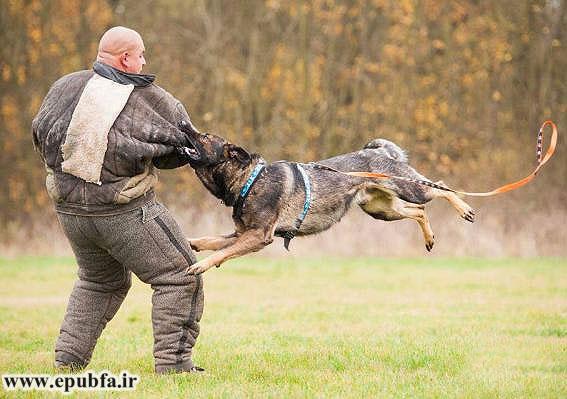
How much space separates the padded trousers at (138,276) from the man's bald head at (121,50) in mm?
857

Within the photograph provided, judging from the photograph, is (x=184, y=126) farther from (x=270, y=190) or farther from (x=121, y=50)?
(x=270, y=190)

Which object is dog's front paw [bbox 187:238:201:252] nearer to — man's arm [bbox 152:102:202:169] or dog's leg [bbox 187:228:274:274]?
dog's leg [bbox 187:228:274:274]

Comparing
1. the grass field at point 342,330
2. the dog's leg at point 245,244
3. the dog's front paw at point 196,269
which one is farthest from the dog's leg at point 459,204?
the dog's front paw at point 196,269

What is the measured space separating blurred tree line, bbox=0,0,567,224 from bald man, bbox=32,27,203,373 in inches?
443

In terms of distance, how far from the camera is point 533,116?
17125 millimetres

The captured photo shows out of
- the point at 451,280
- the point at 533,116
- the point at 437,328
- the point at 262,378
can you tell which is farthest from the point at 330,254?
the point at 262,378

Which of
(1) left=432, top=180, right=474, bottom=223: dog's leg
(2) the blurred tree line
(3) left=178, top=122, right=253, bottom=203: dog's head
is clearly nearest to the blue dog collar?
(3) left=178, top=122, right=253, bottom=203: dog's head

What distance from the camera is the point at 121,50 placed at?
17.7 feet

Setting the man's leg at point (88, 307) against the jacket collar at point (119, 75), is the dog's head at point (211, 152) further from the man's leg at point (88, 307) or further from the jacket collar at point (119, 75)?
the man's leg at point (88, 307)

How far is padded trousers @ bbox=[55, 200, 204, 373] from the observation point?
538 centimetres

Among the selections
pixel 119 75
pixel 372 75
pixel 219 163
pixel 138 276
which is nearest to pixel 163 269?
pixel 138 276

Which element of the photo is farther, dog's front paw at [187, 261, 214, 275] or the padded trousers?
dog's front paw at [187, 261, 214, 275]

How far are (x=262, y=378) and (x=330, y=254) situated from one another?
9.78m

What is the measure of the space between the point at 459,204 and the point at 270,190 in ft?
5.25
